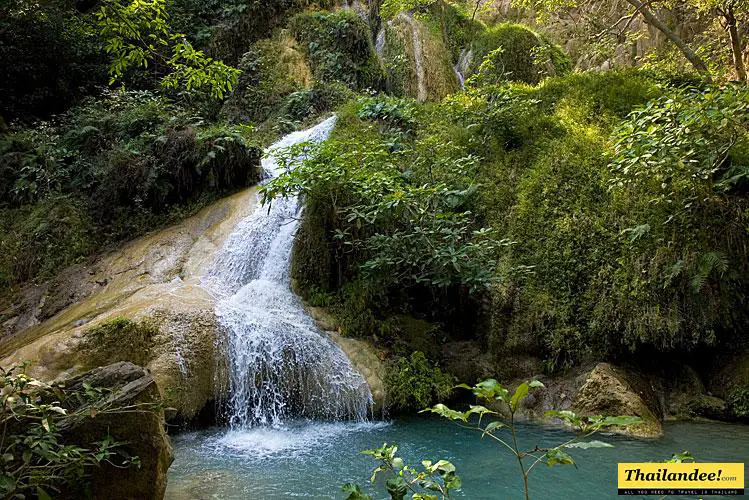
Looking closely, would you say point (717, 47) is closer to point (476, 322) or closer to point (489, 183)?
point (489, 183)

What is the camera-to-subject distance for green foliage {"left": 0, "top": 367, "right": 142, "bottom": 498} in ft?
8.41

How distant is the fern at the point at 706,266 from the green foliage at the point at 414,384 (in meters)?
3.37

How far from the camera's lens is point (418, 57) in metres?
15.2

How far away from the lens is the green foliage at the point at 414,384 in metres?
6.82

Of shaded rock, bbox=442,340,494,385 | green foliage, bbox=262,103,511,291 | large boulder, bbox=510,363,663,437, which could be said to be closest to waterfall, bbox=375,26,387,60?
green foliage, bbox=262,103,511,291

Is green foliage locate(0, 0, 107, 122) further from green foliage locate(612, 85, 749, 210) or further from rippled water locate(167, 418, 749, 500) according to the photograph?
green foliage locate(612, 85, 749, 210)

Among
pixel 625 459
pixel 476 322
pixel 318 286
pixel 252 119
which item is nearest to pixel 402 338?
pixel 476 322

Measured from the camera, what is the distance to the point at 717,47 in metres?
12.5

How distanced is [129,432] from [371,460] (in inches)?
101

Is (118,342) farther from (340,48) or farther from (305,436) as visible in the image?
(340,48)

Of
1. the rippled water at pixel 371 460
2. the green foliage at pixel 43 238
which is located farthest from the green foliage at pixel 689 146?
the green foliage at pixel 43 238

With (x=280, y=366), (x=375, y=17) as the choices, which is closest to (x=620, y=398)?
(x=280, y=366)

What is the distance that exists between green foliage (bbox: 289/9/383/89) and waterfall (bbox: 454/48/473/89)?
2.52 metres

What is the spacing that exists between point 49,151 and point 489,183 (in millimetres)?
10079
